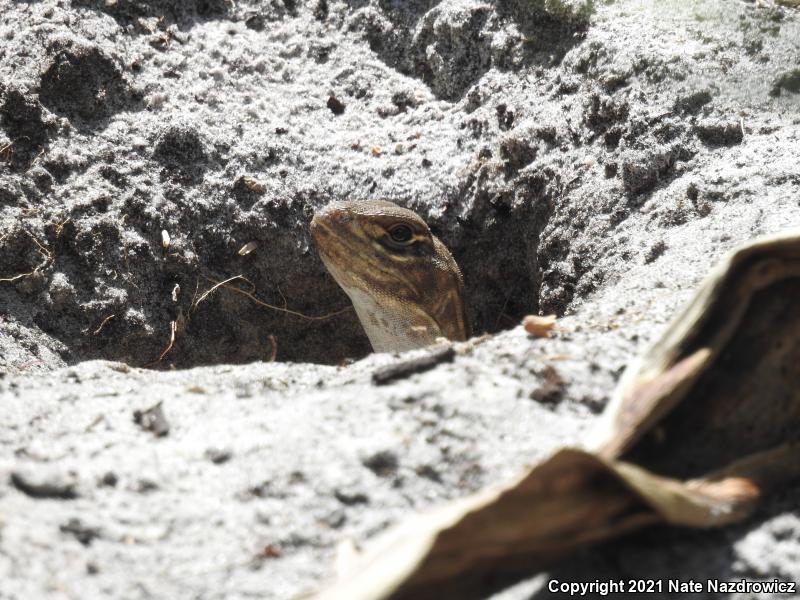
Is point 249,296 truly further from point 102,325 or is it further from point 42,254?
point 42,254

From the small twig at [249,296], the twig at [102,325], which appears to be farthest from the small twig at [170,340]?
the twig at [102,325]

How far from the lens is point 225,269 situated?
14.5ft

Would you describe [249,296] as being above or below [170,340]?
above

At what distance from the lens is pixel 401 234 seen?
4.31m

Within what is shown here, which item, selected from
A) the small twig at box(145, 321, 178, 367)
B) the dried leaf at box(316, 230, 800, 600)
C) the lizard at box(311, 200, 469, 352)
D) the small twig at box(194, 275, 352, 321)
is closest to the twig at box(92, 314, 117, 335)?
the small twig at box(145, 321, 178, 367)

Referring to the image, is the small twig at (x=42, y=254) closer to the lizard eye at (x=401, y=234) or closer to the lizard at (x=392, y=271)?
the lizard at (x=392, y=271)

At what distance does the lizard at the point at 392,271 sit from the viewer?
4.19 m

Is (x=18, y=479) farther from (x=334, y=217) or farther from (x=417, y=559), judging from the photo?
(x=334, y=217)

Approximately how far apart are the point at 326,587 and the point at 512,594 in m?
0.37

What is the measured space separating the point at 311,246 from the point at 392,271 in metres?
0.44

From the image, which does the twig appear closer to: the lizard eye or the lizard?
the lizard

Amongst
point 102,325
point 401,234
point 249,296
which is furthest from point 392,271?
point 102,325

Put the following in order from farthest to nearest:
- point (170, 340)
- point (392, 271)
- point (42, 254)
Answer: point (392, 271) < point (170, 340) < point (42, 254)

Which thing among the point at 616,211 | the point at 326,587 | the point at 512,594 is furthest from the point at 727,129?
the point at 326,587
